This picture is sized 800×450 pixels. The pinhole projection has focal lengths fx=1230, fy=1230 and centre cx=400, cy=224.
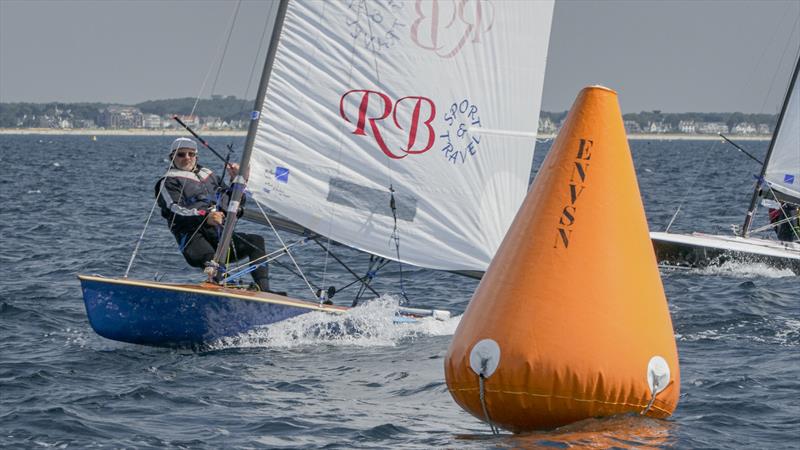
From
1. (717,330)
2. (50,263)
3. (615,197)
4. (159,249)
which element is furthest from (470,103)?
(159,249)

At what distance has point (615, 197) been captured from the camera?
6.71 meters

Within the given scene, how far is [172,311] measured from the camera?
9.45m

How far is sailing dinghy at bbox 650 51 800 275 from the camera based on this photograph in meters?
15.9

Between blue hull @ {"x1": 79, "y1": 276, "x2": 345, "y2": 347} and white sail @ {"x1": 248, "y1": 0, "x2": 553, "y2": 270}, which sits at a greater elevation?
white sail @ {"x1": 248, "y1": 0, "x2": 553, "y2": 270}

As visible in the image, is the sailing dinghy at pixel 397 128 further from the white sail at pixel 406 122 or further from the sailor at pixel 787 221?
the sailor at pixel 787 221

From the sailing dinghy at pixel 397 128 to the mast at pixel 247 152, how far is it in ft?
0.04

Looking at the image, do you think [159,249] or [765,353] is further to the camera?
[159,249]

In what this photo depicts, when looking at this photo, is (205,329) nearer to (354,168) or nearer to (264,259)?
(264,259)

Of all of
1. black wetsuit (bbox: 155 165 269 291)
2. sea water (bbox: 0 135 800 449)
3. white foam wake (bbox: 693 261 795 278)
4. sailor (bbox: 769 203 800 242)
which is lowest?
sea water (bbox: 0 135 800 449)

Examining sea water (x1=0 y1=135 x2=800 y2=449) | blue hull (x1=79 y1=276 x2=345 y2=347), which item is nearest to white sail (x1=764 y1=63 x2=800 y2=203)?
sea water (x1=0 y1=135 x2=800 y2=449)

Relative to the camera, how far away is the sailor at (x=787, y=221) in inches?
714

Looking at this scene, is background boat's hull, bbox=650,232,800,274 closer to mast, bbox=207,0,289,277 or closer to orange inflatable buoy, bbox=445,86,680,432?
mast, bbox=207,0,289,277

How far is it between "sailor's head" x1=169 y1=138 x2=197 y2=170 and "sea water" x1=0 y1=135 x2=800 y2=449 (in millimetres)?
1632

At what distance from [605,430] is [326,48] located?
5.02 m
